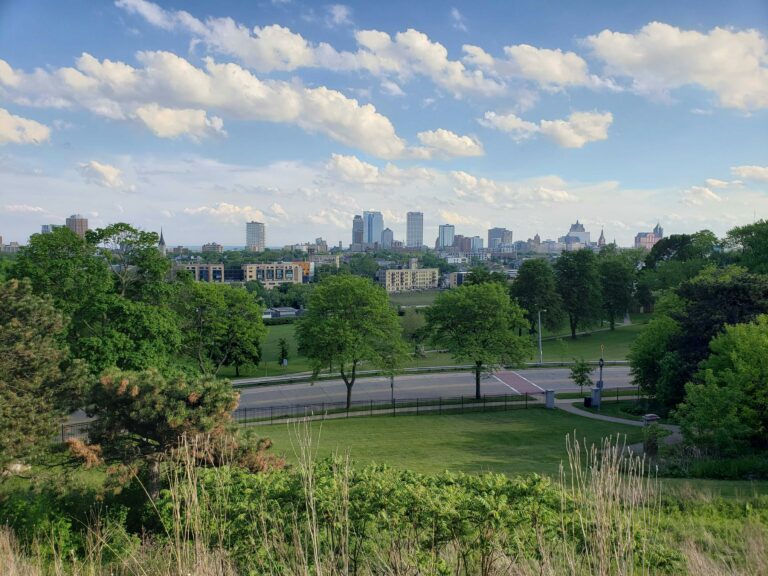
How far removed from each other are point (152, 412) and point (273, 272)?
498 ft

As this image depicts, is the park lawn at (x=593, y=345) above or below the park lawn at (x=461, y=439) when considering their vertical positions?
above

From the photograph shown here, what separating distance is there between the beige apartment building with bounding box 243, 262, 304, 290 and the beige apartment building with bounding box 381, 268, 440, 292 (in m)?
27.4

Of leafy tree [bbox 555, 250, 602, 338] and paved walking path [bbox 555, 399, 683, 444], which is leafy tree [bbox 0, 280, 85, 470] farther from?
leafy tree [bbox 555, 250, 602, 338]

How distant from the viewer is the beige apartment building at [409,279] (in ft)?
500

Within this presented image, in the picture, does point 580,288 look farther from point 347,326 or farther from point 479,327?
point 347,326

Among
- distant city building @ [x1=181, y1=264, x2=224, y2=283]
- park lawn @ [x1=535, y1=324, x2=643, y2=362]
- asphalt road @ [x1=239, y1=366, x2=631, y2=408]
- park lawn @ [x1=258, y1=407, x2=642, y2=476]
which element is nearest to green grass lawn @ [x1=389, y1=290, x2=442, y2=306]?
park lawn @ [x1=535, y1=324, x2=643, y2=362]

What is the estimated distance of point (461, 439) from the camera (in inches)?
926

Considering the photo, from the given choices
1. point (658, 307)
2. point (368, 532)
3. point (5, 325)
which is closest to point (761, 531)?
point (368, 532)

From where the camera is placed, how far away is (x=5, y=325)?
15.8 meters

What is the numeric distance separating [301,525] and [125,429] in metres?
7.39

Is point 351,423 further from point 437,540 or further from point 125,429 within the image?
point 437,540

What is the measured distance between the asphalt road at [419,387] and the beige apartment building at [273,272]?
403 ft

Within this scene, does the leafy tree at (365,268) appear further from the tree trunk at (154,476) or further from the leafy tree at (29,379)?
the tree trunk at (154,476)

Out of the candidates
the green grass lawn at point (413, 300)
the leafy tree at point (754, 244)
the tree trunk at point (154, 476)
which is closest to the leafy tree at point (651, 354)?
the leafy tree at point (754, 244)
